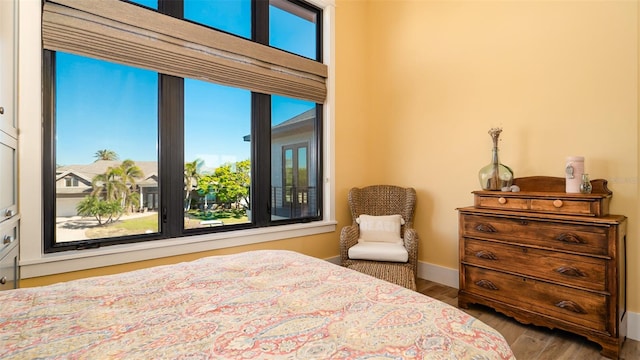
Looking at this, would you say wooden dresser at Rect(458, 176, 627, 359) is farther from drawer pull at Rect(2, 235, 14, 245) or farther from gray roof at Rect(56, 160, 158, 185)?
drawer pull at Rect(2, 235, 14, 245)

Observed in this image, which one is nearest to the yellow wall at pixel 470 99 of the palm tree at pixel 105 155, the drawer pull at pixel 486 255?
the drawer pull at pixel 486 255

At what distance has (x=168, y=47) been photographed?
2352 millimetres

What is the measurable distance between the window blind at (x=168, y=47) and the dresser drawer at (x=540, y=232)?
2.02 m

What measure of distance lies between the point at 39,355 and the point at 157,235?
5.90 ft

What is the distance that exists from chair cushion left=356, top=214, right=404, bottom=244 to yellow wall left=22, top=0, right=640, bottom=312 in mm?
392

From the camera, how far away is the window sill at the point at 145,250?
1.91m

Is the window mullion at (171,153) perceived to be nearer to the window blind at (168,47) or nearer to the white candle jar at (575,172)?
the window blind at (168,47)

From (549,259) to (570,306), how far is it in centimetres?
30

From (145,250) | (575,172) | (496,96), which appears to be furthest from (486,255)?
(145,250)

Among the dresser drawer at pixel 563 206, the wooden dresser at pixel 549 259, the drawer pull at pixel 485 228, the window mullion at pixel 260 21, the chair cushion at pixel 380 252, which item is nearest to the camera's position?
the wooden dresser at pixel 549 259

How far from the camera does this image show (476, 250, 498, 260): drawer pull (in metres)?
2.37

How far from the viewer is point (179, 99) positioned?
249 centimetres

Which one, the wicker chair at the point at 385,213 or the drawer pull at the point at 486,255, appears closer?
the drawer pull at the point at 486,255

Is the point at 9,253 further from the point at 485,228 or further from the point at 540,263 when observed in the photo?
the point at 540,263
